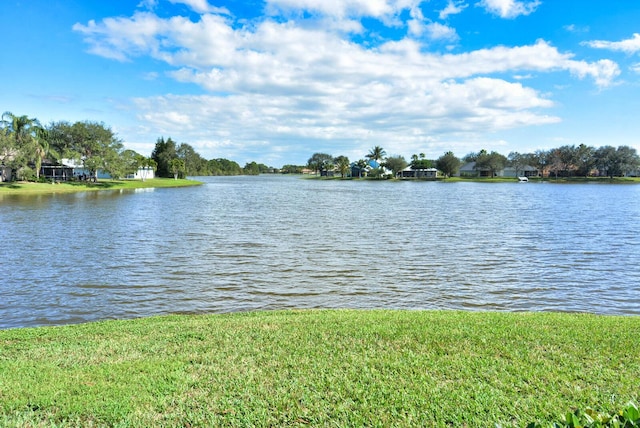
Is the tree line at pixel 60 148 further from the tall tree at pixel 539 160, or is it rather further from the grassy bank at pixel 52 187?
the tall tree at pixel 539 160

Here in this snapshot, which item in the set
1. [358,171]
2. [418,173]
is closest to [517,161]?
[418,173]

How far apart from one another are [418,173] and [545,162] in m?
44.3

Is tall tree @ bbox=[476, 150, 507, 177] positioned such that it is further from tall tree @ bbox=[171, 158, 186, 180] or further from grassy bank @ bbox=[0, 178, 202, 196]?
grassy bank @ bbox=[0, 178, 202, 196]

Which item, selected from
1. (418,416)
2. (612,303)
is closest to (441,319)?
(418,416)

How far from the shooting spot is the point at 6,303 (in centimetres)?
1162

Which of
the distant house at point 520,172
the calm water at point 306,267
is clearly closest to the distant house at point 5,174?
the calm water at point 306,267

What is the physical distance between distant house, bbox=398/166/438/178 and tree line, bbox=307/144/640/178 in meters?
1.66

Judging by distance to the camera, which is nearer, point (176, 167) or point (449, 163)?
point (176, 167)

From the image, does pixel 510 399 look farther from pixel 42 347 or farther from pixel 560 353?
pixel 42 347

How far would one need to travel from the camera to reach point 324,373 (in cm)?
539

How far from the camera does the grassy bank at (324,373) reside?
4.43m

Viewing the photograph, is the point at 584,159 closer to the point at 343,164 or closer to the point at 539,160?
the point at 539,160

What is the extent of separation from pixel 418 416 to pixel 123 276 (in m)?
13.0

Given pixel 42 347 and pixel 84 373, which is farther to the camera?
pixel 42 347
